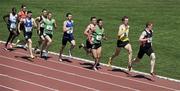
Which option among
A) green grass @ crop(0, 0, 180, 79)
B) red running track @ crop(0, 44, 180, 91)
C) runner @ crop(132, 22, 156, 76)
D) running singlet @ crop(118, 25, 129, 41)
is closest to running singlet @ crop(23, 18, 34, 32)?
red running track @ crop(0, 44, 180, 91)

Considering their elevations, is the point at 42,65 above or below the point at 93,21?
below

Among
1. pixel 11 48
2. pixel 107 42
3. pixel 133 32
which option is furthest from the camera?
pixel 133 32

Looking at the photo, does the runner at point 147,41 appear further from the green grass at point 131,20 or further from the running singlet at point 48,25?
the running singlet at point 48,25

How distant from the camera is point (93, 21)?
18.2m

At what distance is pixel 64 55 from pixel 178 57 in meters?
4.59

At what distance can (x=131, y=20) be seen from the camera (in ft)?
98.9

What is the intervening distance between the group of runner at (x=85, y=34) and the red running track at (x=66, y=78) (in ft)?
1.44

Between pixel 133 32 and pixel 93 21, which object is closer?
pixel 93 21

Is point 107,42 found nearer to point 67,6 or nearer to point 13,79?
point 13,79

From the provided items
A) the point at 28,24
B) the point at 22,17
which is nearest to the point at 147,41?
the point at 28,24

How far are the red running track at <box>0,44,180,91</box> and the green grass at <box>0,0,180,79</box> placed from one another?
125 cm

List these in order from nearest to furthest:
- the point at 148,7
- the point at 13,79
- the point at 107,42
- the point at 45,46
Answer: the point at 13,79, the point at 45,46, the point at 107,42, the point at 148,7

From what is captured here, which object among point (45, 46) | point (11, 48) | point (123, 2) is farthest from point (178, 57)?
point (123, 2)

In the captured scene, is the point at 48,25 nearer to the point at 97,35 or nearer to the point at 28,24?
the point at 28,24
